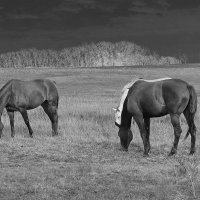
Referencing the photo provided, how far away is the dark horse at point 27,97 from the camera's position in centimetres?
1459

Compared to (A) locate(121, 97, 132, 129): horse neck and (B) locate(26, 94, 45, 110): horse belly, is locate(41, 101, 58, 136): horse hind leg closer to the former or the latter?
(B) locate(26, 94, 45, 110): horse belly

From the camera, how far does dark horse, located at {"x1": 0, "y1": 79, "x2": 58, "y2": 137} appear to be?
47.9ft

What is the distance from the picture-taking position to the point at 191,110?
11.2m

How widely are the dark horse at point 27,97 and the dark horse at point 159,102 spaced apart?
4230mm

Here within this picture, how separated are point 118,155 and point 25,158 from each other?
7.29 feet

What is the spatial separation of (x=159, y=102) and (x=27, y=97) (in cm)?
551

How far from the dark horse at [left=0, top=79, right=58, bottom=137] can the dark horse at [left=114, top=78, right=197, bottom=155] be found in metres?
4.23

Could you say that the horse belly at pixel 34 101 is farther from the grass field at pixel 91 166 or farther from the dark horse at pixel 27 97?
the grass field at pixel 91 166

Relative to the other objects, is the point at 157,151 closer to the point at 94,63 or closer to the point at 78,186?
the point at 78,186

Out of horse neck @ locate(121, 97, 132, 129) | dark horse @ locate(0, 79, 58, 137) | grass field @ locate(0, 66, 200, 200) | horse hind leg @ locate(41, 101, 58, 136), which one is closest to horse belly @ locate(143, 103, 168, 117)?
horse neck @ locate(121, 97, 132, 129)

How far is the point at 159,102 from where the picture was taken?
1115 centimetres

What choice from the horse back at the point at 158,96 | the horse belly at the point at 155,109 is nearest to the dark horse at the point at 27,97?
the horse back at the point at 158,96

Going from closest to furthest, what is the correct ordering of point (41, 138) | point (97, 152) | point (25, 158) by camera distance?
point (25, 158)
point (97, 152)
point (41, 138)

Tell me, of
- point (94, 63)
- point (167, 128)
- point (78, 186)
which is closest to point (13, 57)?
point (94, 63)
